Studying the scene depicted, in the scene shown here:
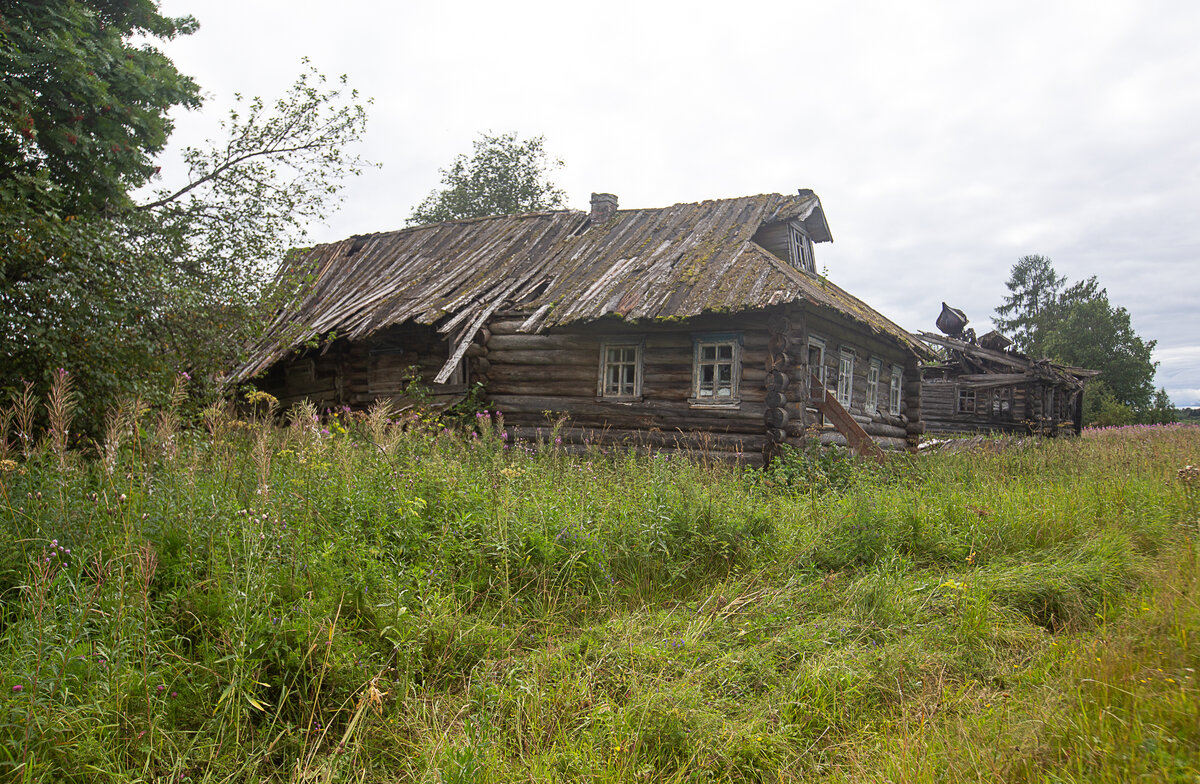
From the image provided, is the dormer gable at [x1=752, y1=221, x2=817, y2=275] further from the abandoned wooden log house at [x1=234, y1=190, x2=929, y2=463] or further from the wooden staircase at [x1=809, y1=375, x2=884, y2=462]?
the wooden staircase at [x1=809, y1=375, x2=884, y2=462]

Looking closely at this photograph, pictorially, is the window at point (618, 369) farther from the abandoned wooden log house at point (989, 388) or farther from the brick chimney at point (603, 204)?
the abandoned wooden log house at point (989, 388)

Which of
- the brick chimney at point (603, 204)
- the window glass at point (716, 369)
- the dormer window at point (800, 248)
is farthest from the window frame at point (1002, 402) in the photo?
the window glass at point (716, 369)

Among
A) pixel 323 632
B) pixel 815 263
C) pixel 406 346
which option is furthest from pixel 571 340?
pixel 323 632

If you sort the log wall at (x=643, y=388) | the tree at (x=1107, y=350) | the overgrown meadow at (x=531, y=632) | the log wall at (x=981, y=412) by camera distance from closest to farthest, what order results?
the overgrown meadow at (x=531, y=632) → the log wall at (x=643, y=388) → the log wall at (x=981, y=412) → the tree at (x=1107, y=350)

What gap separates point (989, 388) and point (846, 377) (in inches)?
638

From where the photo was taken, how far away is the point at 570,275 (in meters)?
11.6

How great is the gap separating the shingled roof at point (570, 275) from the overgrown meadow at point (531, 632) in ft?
16.3

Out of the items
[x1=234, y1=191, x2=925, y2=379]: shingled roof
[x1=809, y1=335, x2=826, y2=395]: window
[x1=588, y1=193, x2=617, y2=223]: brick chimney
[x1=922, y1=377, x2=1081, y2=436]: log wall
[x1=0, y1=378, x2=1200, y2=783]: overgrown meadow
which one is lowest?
[x1=0, y1=378, x2=1200, y2=783]: overgrown meadow

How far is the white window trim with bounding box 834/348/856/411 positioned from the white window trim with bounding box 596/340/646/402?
340 centimetres

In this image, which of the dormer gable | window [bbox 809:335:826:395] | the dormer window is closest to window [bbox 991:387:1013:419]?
the dormer window

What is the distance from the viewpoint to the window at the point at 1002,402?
24453 millimetres

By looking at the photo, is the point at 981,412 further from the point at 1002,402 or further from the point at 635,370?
the point at 635,370

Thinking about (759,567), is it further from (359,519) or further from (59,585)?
(59,585)

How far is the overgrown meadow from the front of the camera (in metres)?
2.44
